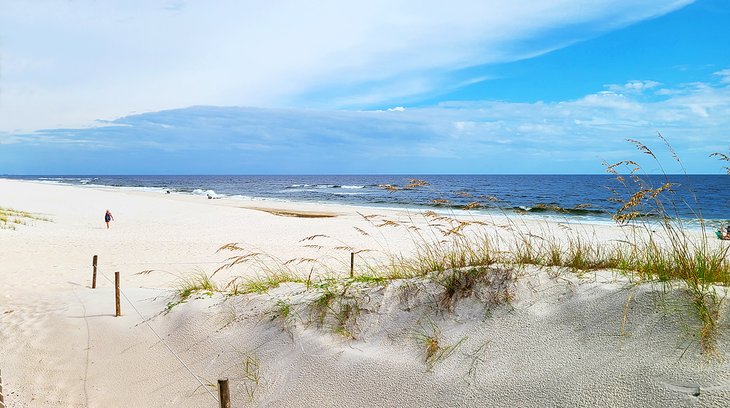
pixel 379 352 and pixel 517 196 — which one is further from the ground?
pixel 517 196

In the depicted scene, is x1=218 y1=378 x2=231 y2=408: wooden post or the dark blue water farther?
the dark blue water

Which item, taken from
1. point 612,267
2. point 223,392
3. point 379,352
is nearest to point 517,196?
point 612,267

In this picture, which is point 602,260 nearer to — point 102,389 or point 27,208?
point 102,389

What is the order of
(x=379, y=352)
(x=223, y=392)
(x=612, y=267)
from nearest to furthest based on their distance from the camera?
(x=223, y=392), (x=379, y=352), (x=612, y=267)

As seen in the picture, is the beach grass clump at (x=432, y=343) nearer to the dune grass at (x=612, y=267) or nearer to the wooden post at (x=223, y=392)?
the dune grass at (x=612, y=267)

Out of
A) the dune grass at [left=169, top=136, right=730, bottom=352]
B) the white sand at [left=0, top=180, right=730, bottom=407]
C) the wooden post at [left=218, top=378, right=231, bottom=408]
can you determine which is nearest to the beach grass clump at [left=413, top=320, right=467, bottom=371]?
the white sand at [left=0, top=180, right=730, bottom=407]

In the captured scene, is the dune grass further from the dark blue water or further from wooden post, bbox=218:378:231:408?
wooden post, bbox=218:378:231:408

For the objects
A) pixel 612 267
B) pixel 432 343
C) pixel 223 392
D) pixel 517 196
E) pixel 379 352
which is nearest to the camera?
pixel 223 392

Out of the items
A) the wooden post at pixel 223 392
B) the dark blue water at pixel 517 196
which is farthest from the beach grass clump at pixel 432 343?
the wooden post at pixel 223 392

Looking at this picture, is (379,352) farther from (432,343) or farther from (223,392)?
(223,392)

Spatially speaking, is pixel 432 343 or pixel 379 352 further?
pixel 379 352

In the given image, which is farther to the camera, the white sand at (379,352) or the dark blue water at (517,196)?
the dark blue water at (517,196)

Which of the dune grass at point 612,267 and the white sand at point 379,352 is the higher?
the dune grass at point 612,267

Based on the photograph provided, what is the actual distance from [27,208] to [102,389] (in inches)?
1414
